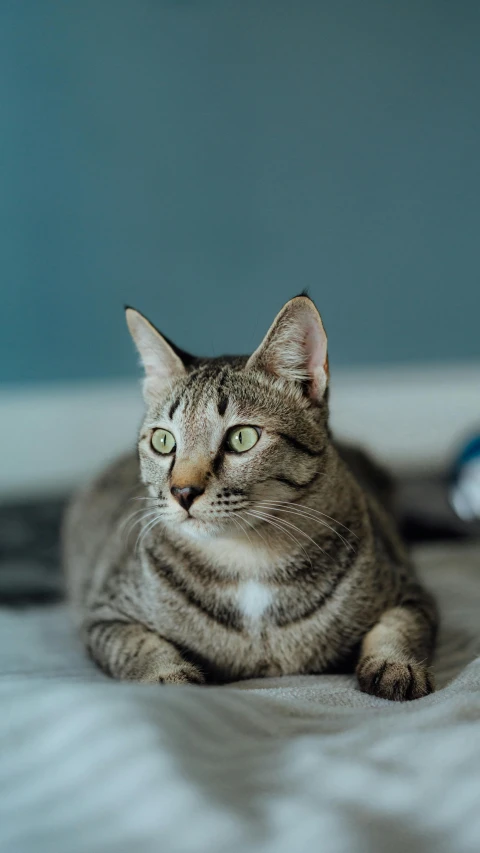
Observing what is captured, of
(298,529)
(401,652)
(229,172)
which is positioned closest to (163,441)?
(298,529)

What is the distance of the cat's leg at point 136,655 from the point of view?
98cm

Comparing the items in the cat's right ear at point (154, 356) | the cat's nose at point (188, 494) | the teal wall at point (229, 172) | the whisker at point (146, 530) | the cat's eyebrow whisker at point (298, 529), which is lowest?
the whisker at point (146, 530)

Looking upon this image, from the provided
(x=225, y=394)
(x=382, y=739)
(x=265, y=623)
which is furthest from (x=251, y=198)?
(x=382, y=739)

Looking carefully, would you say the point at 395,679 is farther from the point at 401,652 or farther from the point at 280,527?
the point at 280,527

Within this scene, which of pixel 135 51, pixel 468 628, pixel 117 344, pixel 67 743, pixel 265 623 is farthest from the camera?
→ pixel 117 344

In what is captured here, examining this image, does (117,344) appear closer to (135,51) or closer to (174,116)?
(174,116)

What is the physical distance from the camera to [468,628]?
1.19 metres

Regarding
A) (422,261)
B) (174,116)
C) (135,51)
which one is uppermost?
(135,51)

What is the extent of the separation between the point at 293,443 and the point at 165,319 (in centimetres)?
157

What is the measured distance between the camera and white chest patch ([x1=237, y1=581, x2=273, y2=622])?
3.46 feet

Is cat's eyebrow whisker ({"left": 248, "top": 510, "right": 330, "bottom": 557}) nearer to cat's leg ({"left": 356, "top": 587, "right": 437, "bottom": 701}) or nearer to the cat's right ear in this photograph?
cat's leg ({"left": 356, "top": 587, "right": 437, "bottom": 701})

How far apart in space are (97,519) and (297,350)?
754mm

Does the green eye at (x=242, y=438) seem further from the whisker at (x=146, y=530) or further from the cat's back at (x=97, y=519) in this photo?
the cat's back at (x=97, y=519)

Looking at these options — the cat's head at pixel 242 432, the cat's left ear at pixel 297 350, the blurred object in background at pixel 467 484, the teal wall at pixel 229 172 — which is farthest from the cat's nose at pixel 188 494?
the teal wall at pixel 229 172
